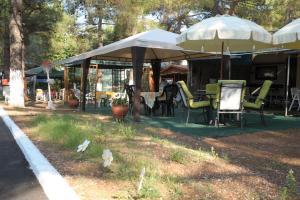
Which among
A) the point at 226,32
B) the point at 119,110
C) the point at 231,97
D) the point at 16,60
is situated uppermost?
the point at 226,32

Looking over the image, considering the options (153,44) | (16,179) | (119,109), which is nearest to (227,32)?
(153,44)

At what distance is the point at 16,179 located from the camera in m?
5.53

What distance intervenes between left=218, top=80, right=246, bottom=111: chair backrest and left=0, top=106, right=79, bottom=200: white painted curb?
4.22m

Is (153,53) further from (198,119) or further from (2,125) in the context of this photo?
(2,125)

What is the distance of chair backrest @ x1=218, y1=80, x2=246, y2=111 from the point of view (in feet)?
31.9

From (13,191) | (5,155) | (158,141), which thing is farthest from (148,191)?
(5,155)

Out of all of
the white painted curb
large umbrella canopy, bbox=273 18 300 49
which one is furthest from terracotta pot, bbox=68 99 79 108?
large umbrella canopy, bbox=273 18 300 49

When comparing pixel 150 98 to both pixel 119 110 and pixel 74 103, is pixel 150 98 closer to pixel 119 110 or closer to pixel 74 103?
pixel 119 110

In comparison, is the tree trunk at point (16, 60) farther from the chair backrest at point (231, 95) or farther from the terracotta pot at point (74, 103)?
the chair backrest at point (231, 95)

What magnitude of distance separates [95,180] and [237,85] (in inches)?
212

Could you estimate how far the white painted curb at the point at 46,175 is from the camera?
4.68 m

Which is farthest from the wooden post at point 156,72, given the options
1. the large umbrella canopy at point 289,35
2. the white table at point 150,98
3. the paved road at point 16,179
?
the paved road at point 16,179

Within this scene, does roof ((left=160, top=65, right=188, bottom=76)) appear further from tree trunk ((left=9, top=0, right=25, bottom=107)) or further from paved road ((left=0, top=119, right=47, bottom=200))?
paved road ((left=0, top=119, right=47, bottom=200))

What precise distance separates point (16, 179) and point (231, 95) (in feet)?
18.5
